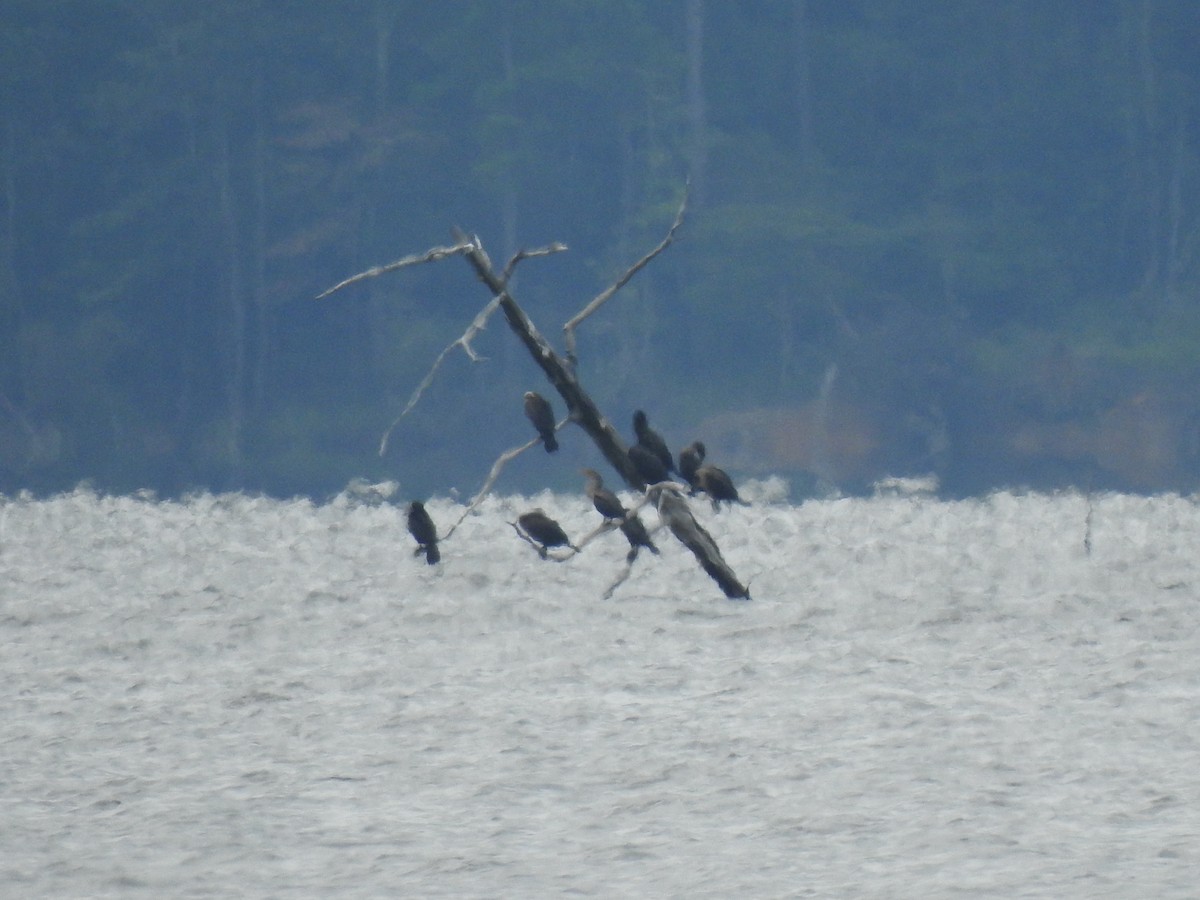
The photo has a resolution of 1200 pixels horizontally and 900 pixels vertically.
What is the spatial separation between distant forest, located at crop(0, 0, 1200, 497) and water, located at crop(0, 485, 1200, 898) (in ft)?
47.2

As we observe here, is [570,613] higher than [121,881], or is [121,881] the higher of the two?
[570,613]

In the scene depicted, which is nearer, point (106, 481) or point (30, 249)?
point (106, 481)

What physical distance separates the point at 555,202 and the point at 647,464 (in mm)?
18673

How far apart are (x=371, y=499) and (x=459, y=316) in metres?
7.30

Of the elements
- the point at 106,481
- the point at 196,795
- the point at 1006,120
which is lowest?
the point at 196,795

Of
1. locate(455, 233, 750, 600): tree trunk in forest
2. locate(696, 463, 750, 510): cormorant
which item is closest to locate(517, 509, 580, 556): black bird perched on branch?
locate(455, 233, 750, 600): tree trunk in forest

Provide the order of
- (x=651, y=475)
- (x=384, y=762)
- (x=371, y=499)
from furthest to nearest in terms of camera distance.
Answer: (x=371, y=499)
(x=651, y=475)
(x=384, y=762)

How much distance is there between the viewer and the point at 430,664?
329 inches

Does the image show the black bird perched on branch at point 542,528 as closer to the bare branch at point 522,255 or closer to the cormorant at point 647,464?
the cormorant at point 647,464

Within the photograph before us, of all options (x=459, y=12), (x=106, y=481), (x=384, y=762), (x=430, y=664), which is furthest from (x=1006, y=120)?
(x=384, y=762)

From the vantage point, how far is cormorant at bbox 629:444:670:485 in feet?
31.8

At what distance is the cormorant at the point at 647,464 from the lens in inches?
381

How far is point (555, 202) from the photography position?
91.9ft

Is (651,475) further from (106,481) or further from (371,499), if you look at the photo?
(106,481)
